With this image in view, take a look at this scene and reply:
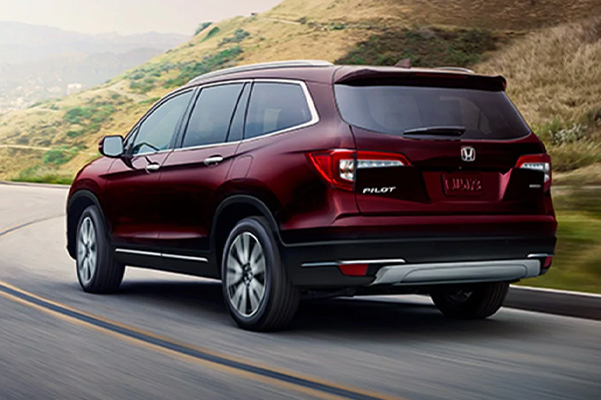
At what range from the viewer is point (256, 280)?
326 inches

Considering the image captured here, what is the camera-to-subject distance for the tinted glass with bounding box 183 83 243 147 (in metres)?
9.08

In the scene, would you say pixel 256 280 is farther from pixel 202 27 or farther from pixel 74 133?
pixel 202 27

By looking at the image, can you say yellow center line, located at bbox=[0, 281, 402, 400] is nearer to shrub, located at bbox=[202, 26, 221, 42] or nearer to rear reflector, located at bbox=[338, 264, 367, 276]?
rear reflector, located at bbox=[338, 264, 367, 276]

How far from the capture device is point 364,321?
919cm

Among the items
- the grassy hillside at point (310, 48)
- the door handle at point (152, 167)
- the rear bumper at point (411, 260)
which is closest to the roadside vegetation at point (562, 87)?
the grassy hillside at point (310, 48)

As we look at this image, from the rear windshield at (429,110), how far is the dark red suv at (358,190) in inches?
0.4

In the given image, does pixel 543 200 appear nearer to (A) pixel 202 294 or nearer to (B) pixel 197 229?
(B) pixel 197 229

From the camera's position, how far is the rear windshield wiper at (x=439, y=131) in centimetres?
778

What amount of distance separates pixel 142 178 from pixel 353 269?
120 inches

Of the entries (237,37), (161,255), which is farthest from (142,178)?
(237,37)

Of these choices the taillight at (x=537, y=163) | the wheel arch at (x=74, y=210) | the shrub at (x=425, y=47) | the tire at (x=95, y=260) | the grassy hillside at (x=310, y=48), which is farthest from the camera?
the grassy hillside at (x=310, y=48)

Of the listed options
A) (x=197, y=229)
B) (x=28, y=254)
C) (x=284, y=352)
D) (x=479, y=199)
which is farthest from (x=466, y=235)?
(x=28, y=254)

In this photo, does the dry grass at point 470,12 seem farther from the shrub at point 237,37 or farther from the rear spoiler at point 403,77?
the rear spoiler at point 403,77

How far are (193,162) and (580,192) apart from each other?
8.82 m
